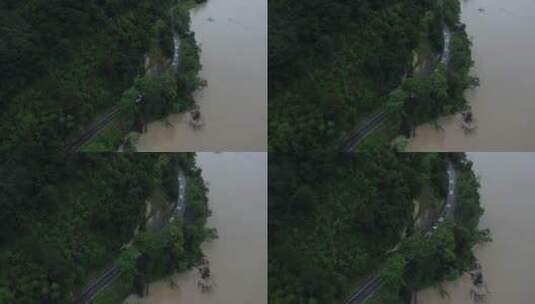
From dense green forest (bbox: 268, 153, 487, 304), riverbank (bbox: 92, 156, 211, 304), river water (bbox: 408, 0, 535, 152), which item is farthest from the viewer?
river water (bbox: 408, 0, 535, 152)

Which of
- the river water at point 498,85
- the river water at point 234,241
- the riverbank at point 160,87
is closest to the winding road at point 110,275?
the river water at point 234,241

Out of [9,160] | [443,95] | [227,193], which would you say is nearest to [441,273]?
[443,95]

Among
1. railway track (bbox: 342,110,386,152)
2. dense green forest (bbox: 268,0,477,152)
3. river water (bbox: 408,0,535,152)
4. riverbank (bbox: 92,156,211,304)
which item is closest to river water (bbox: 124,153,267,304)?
riverbank (bbox: 92,156,211,304)

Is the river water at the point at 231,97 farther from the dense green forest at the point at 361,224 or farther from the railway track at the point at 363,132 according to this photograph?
the railway track at the point at 363,132

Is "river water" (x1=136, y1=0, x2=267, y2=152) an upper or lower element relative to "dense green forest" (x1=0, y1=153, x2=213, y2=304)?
upper

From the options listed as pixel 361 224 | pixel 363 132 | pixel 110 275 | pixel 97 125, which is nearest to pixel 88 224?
pixel 110 275

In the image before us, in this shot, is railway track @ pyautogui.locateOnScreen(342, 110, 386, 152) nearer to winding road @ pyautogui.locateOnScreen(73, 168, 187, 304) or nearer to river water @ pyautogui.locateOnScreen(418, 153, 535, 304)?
river water @ pyautogui.locateOnScreen(418, 153, 535, 304)

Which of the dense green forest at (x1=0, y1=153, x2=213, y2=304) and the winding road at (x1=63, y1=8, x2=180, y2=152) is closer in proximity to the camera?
the dense green forest at (x1=0, y1=153, x2=213, y2=304)

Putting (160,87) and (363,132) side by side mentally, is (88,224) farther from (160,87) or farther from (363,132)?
(363,132)
